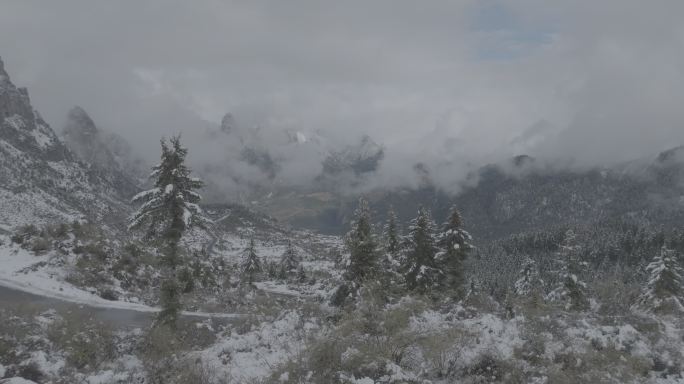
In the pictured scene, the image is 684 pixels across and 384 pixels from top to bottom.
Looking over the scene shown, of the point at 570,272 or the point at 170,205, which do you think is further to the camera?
the point at 570,272

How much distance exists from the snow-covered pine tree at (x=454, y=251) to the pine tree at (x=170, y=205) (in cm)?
2434

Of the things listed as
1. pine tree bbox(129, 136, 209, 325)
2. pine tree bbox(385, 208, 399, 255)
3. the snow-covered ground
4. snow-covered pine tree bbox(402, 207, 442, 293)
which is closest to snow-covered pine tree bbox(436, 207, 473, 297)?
snow-covered pine tree bbox(402, 207, 442, 293)

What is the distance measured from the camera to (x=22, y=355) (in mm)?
12688

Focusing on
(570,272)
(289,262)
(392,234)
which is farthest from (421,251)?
(289,262)

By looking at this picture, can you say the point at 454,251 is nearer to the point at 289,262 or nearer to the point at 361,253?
the point at 361,253

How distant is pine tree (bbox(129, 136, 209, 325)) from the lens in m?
21.4

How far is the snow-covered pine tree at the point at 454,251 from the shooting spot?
131 ft

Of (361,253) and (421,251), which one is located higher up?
(421,251)

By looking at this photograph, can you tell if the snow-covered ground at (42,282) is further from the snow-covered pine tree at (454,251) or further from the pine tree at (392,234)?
the snow-covered pine tree at (454,251)

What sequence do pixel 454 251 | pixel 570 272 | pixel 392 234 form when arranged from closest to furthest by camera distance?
pixel 570 272
pixel 454 251
pixel 392 234

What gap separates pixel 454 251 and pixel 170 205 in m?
26.3

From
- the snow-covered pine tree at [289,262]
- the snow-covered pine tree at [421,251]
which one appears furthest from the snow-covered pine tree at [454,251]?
the snow-covered pine tree at [289,262]

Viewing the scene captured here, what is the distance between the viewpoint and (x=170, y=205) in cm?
2166

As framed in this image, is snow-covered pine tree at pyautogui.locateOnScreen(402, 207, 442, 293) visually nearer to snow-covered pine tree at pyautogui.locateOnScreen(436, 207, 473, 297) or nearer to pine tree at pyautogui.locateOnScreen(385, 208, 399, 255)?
snow-covered pine tree at pyautogui.locateOnScreen(436, 207, 473, 297)
